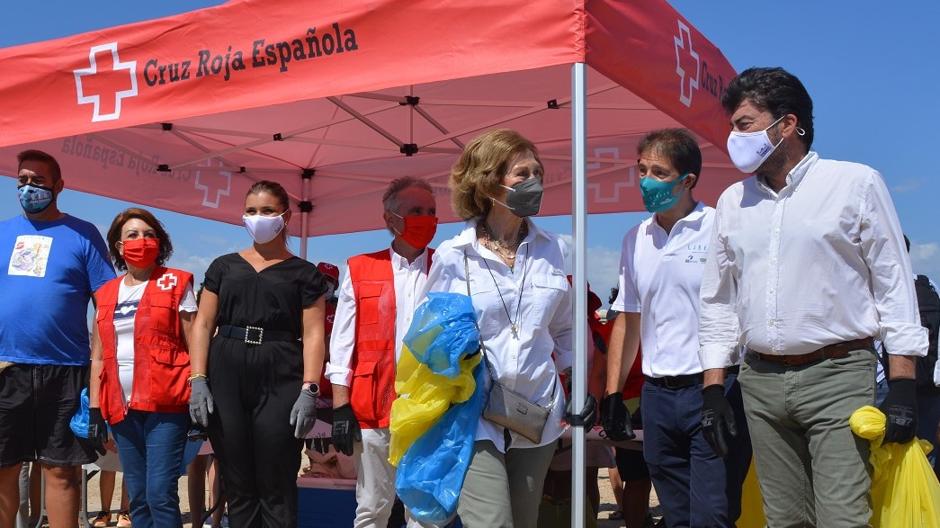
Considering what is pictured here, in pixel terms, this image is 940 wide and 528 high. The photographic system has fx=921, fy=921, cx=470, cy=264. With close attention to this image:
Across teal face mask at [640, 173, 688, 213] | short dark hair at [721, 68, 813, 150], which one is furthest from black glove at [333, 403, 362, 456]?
short dark hair at [721, 68, 813, 150]

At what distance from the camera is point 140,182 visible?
675 cm

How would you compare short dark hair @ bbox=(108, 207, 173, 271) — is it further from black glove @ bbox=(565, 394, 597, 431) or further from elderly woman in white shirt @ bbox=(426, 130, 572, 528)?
black glove @ bbox=(565, 394, 597, 431)

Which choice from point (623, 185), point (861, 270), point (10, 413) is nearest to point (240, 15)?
point (10, 413)

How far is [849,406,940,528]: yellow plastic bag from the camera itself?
2.70m

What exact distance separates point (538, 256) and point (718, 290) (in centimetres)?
64

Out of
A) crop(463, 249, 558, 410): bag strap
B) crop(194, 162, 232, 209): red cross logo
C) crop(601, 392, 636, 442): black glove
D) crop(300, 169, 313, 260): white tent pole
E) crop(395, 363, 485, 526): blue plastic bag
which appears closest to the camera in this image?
crop(395, 363, 485, 526): blue plastic bag

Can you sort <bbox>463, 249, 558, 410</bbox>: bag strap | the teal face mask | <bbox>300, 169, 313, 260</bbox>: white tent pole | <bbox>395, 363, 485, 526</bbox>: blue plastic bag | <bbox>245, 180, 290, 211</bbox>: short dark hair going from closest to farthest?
<bbox>395, 363, 485, 526</bbox>: blue plastic bag < <bbox>463, 249, 558, 410</bbox>: bag strap < the teal face mask < <bbox>245, 180, 290, 211</bbox>: short dark hair < <bbox>300, 169, 313, 260</bbox>: white tent pole

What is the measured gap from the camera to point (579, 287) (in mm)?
3367

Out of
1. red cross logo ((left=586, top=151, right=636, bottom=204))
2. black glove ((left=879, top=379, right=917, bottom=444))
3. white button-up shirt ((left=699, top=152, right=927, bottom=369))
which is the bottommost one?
black glove ((left=879, top=379, right=917, bottom=444))

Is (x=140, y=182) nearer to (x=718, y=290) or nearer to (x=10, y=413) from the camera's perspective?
(x=10, y=413)

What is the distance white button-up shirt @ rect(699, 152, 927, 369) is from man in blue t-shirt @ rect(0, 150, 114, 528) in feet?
11.3

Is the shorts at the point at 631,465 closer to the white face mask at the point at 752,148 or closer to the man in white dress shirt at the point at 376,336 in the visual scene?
the man in white dress shirt at the point at 376,336

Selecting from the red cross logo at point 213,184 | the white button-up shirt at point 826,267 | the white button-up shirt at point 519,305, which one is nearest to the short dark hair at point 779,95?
the white button-up shirt at point 826,267

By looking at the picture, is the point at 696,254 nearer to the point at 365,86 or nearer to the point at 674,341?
the point at 674,341
